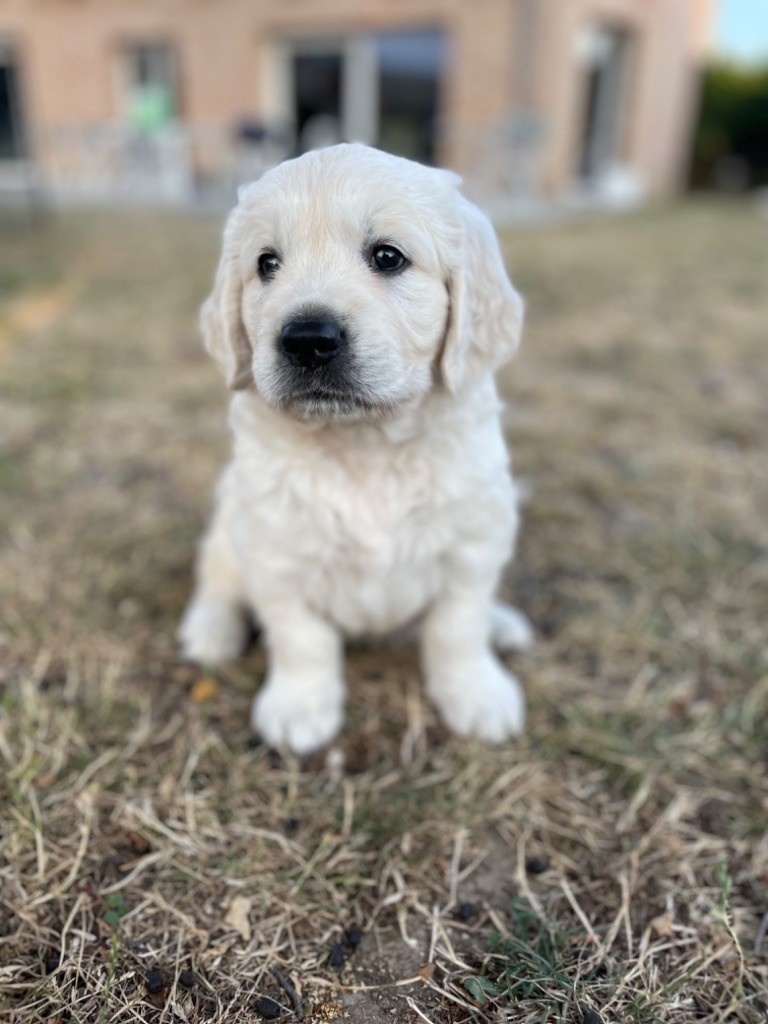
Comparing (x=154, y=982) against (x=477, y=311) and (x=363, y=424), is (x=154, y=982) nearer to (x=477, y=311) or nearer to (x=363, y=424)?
(x=363, y=424)

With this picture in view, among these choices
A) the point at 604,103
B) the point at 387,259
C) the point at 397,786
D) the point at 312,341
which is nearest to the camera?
the point at 312,341

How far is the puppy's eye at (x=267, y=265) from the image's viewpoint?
2168mm

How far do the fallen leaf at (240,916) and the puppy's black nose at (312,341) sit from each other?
1.35m

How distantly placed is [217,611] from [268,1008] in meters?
1.43

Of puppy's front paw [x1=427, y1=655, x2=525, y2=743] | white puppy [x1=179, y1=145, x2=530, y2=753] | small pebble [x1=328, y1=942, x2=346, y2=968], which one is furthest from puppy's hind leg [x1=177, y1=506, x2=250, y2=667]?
small pebble [x1=328, y1=942, x2=346, y2=968]

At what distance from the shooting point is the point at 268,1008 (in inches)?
69.1

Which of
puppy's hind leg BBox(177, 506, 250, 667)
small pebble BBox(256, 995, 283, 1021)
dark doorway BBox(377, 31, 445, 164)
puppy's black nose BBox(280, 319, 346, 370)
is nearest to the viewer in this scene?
small pebble BBox(256, 995, 283, 1021)

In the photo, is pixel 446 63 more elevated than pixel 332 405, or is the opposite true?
pixel 332 405

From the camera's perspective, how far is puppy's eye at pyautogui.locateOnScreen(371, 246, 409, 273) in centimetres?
210

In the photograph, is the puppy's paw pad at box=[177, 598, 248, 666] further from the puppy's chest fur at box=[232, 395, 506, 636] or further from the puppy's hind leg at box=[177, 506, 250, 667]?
the puppy's chest fur at box=[232, 395, 506, 636]

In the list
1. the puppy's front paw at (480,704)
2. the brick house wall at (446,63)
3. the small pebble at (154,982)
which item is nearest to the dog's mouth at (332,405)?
the puppy's front paw at (480,704)

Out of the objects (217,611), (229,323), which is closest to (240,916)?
(217,611)

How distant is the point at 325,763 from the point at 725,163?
23.4 metres

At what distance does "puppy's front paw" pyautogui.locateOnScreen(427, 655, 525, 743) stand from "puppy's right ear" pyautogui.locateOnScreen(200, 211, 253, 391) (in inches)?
45.7
